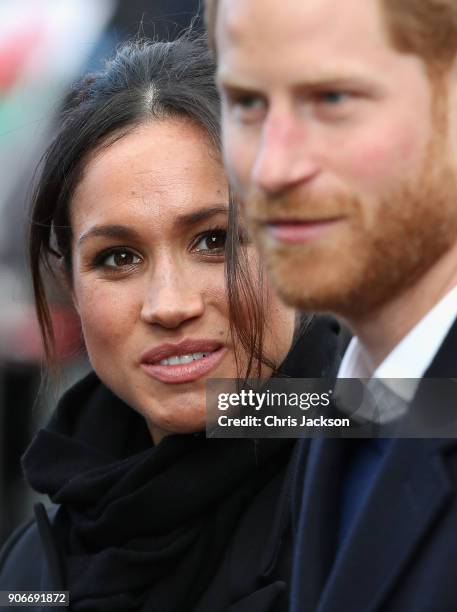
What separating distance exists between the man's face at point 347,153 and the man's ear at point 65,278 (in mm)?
1510

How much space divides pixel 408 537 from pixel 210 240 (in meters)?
1.29

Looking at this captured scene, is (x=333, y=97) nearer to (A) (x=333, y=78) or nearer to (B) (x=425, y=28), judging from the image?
(A) (x=333, y=78)

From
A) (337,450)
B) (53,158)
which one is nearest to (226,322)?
(53,158)

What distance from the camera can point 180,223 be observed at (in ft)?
8.34

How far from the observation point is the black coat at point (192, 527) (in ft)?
8.01

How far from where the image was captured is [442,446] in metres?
1.42

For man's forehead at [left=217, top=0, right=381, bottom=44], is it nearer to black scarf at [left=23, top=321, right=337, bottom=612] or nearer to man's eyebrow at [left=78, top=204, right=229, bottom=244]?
man's eyebrow at [left=78, top=204, right=229, bottom=244]

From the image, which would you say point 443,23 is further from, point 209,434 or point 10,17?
point 10,17

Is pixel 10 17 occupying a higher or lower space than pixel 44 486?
higher

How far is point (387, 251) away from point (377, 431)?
0.29 metres

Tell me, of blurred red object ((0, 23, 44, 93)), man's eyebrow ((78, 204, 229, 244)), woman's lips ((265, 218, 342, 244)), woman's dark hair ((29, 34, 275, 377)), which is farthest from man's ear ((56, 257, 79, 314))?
blurred red object ((0, 23, 44, 93))

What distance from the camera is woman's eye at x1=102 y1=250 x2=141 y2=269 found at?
2.63 meters

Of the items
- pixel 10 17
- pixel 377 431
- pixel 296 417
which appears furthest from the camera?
pixel 10 17

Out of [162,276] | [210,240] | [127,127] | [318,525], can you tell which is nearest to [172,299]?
[162,276]
